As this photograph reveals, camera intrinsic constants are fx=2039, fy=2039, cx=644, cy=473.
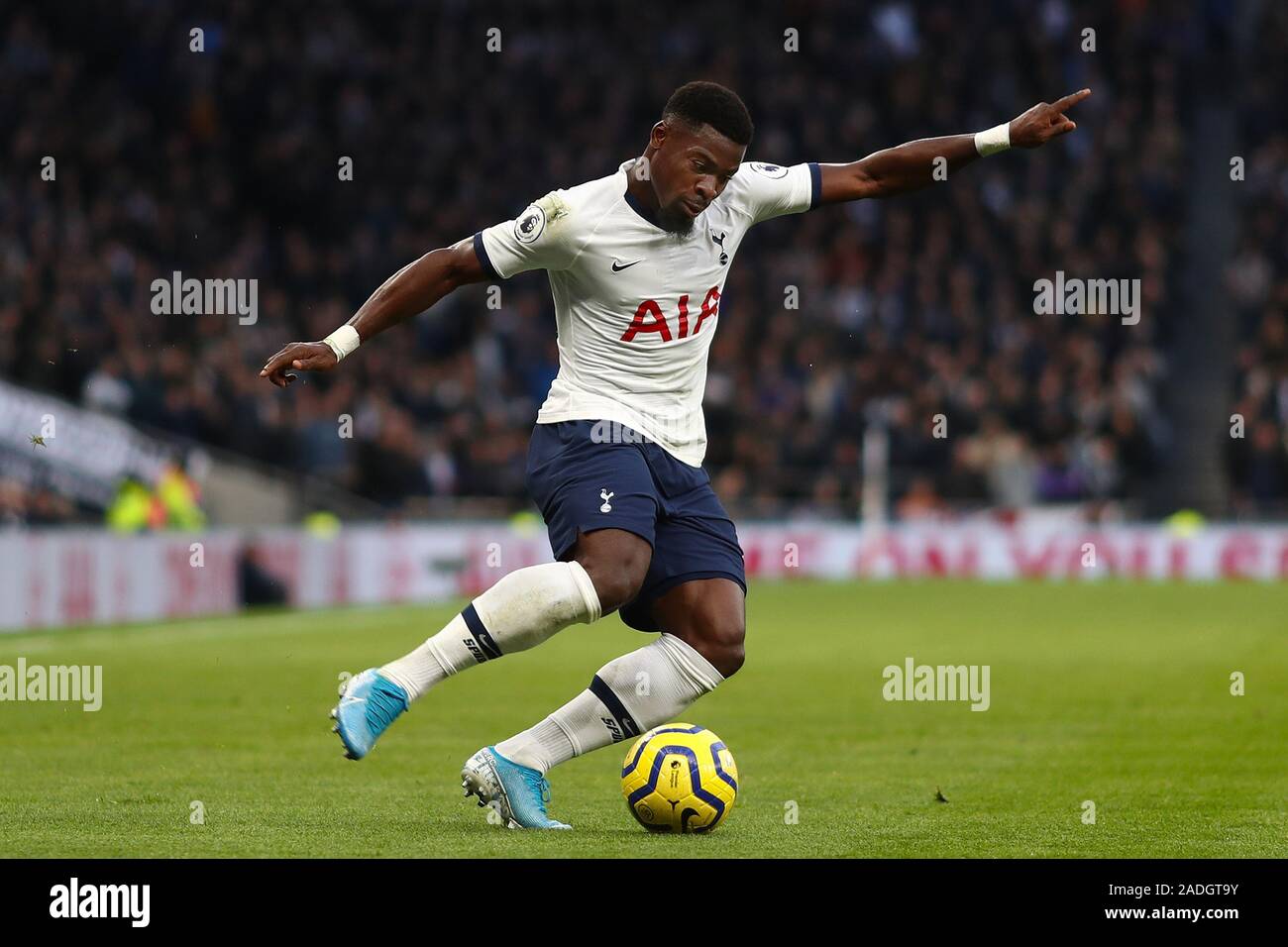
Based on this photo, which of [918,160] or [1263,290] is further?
[1263,290]

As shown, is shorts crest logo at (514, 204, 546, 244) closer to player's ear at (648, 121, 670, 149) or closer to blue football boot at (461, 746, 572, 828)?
player's ear at (648, 121, 670, 149)

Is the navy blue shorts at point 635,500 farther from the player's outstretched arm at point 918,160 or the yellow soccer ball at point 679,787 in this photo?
the player's outstretched arm at point 918,160

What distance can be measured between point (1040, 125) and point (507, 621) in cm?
258

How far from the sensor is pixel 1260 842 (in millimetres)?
6430

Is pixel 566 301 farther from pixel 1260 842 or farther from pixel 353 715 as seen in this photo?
pixel 1260 842

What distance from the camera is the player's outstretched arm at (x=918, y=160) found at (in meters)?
7.12

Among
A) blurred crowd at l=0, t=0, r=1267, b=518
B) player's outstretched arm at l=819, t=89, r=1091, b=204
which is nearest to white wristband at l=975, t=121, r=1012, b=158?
player's outstretched arm at l=819, t=89, r=1091, b=204

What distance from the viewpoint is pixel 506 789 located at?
21.7ft

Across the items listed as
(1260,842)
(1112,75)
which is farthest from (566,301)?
(1112,75)

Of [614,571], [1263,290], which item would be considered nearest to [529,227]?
[614,571]

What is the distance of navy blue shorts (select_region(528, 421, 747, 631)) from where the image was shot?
649 centimetres

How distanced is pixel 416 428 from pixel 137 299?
140 inches

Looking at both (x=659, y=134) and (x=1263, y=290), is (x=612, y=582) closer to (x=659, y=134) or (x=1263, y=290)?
(x=659, y=134)

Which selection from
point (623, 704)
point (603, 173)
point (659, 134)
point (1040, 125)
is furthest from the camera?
point (603, 173)
